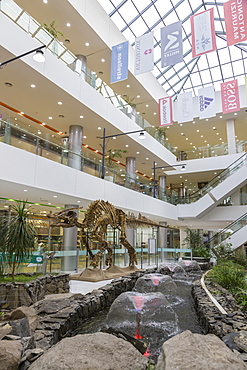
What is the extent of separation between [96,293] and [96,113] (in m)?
8.43

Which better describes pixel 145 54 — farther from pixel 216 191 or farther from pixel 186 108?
pixel 216 191

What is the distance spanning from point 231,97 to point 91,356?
14.2 m

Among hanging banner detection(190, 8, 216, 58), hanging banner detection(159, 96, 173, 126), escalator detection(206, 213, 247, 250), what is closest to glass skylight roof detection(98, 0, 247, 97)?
Result: hanging banner detection(159, 96, 173, 126)

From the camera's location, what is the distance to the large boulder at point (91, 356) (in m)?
2.33

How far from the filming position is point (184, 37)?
59.9ft

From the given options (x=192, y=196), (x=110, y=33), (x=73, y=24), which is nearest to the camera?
(x=73, y=24)

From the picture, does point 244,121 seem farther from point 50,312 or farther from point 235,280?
point 50,312

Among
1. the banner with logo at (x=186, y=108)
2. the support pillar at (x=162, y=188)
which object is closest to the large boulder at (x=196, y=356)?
the banner with logo at (x=186, y=108)

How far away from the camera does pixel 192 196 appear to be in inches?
786

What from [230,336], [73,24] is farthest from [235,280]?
[73,24]

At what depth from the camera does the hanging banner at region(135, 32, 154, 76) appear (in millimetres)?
10422

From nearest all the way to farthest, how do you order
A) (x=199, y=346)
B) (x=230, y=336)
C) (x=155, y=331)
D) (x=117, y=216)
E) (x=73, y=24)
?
(x=199, y=346) < (x=230, y=336) < (x=155, y=331) < (x=117, y=216) < (x=73, y=24)

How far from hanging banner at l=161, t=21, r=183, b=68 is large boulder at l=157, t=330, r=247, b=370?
29.7 ft

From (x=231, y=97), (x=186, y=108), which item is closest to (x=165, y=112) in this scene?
(x=186, y=108)
